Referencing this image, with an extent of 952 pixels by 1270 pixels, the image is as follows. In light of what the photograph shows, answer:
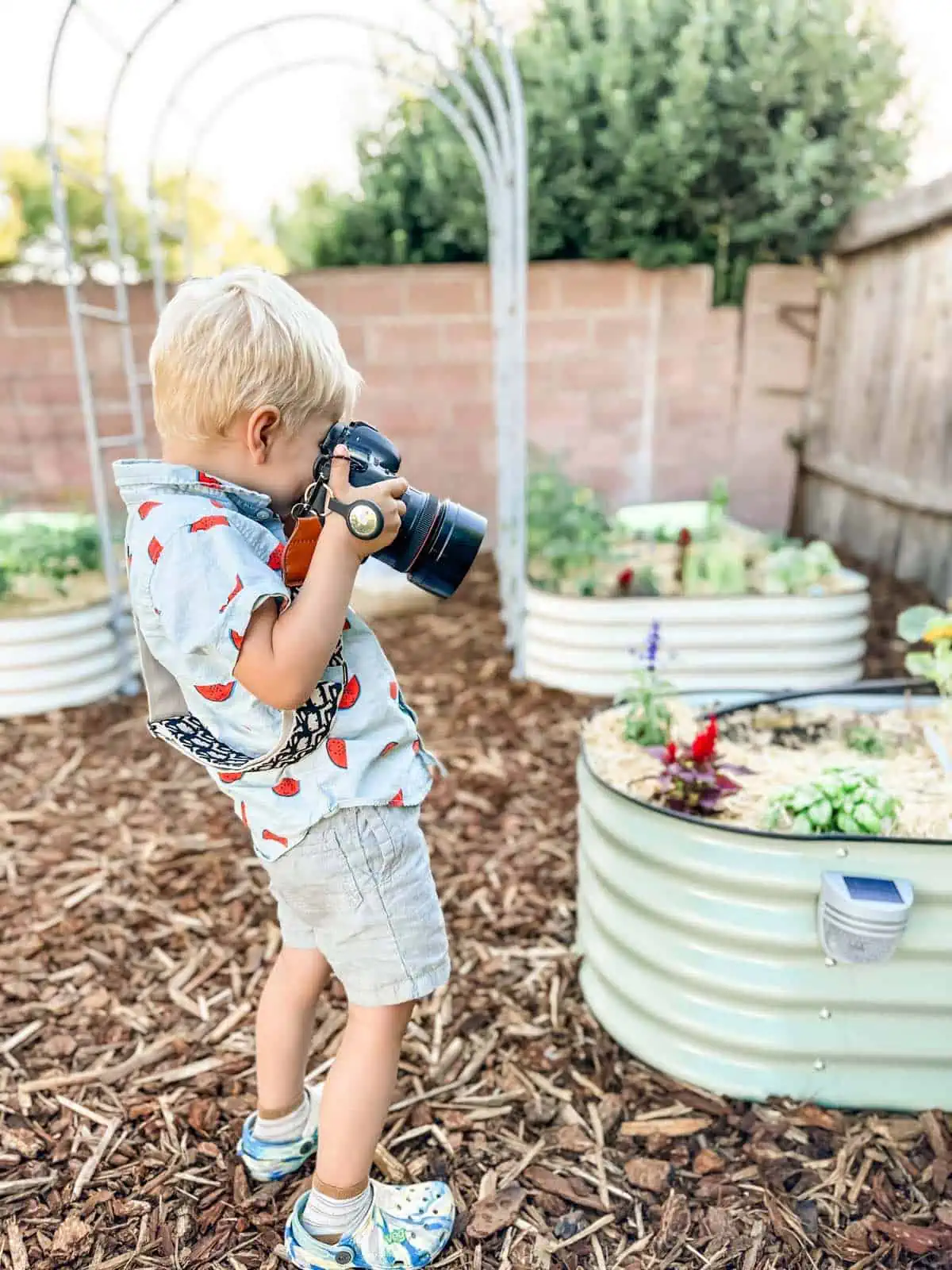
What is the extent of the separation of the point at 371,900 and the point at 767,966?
766 mm

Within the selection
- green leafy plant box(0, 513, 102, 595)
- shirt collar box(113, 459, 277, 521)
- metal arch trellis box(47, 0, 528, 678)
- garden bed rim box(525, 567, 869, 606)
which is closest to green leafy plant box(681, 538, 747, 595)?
garden bed rim box(525, 567, 869, 606)

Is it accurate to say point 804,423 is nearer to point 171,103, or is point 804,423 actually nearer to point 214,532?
point 171,103

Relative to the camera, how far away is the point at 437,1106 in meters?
1.71

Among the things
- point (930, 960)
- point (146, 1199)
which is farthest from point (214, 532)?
point (930, 960)

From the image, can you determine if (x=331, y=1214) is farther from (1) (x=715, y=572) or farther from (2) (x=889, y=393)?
(2) (x=889, y=393)

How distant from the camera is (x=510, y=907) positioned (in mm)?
2295

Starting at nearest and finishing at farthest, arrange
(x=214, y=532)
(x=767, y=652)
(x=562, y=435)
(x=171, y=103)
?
(x=214, y=532)
(x=767, y=652)
(x=171, y=103)
(x=562, y=435)

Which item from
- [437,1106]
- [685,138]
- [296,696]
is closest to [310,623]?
[296,696]

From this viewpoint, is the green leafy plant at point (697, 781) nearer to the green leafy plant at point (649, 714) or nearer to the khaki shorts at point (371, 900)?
the green leafy plant at point (649, 714)

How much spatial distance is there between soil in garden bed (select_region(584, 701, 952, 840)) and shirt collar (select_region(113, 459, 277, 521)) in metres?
1.03

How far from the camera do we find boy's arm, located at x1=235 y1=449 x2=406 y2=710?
0.99 meters

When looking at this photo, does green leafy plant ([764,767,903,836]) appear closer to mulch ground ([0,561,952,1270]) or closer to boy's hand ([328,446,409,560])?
mulch ground ([0,561,952,1270])

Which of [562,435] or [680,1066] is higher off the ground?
[562,435]

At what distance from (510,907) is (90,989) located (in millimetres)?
976
